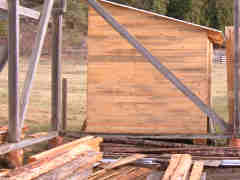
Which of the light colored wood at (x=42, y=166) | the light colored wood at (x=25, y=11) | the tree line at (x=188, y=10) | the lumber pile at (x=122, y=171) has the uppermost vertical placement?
the tree line at (x=188, y=10)

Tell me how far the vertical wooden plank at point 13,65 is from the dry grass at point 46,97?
189 inches

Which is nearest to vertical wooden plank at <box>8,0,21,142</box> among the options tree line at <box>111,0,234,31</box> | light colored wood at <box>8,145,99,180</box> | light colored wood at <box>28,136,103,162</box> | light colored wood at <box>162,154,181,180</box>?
light colored wood at <box>28,136,103,162</box>

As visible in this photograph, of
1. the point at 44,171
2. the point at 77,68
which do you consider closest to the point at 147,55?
the point at 44,171

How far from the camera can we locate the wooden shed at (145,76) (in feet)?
33.3

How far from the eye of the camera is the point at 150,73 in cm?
1020

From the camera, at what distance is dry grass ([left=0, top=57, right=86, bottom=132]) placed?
1337cm

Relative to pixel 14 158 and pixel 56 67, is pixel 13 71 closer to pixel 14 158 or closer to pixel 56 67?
pixel 14 158

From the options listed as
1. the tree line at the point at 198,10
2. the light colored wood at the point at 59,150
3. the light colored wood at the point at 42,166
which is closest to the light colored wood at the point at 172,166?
the light colored wood at the point at 42,166

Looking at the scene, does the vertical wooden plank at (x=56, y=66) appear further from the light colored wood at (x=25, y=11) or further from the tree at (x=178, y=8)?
the tree at (x=178, y=8)

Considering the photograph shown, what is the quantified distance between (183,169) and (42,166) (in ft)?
7.97

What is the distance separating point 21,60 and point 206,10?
74.9 ft

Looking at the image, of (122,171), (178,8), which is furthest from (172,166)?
(178,8)

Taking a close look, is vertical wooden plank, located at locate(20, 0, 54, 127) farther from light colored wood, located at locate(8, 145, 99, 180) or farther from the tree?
the tree

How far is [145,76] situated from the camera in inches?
401
